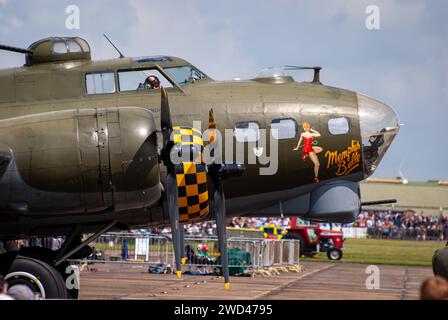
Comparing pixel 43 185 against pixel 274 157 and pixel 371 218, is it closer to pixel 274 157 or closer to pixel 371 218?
pixel 274 157

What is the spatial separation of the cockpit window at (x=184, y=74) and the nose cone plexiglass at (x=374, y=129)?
344 cm

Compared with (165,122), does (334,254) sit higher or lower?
lower

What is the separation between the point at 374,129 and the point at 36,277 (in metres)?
7.36

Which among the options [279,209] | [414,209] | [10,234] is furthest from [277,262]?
[414,209]

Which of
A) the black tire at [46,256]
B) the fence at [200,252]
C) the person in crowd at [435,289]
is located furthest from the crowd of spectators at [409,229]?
the person in crowd at [435,289]

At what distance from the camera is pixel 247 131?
1634 centimetres

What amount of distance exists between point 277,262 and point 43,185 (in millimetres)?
22837

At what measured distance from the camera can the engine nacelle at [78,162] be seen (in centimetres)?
1359

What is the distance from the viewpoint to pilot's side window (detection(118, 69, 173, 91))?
16.8 m

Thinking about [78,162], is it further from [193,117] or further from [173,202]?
[193,117]

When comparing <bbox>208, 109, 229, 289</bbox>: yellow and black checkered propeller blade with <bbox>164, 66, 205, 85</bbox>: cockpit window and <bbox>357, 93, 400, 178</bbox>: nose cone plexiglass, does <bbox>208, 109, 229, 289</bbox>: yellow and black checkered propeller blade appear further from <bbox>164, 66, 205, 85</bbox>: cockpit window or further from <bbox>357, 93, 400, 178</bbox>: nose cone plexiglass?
<bbox>357, 93, 400, 178</bbox>: nose cone plexiglass

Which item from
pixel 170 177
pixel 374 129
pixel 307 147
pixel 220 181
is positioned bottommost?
pixel 220 181

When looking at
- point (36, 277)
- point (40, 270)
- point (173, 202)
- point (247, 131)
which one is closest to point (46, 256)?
point (40, 270)

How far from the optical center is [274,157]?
16391 mm
